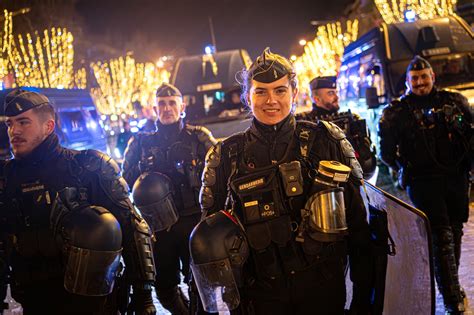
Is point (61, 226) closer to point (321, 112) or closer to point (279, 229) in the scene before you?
point (279, 229)

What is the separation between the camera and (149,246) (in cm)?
293

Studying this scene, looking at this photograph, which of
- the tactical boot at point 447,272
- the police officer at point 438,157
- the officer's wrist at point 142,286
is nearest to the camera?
the officer's wrist at point 142,286

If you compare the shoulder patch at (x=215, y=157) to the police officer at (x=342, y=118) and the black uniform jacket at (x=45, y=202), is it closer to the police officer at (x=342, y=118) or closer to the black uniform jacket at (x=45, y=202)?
the black uniform jacket at (x=45, y=202)

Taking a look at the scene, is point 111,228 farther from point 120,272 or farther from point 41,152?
point 41,152

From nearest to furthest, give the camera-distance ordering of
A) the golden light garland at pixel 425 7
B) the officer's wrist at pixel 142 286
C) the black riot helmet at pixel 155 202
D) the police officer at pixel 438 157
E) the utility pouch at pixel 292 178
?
the utility pouch at pixel 292 178 → the officer's wrist at pixel 142 286 → the police officer at pixel 438 157 → the black riot helmet at pixel 155 202 → the golden light garland at pixel 425 7

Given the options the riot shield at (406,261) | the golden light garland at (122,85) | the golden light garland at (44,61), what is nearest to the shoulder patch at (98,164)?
the riot shield at (406,261)

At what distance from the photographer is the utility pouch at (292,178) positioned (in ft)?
7.50

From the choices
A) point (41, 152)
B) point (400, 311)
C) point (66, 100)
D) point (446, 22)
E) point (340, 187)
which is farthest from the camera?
point (66, 100)

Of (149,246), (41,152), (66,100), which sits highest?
(66,100)

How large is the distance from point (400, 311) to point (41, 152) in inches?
86.8

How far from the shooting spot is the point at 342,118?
4523 mm

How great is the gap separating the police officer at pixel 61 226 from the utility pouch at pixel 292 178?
1.03 meters

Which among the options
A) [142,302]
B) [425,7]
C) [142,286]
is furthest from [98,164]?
[425,7]

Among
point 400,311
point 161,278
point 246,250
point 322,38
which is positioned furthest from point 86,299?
point 322,38
